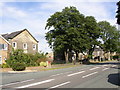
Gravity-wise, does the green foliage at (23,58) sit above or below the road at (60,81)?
above

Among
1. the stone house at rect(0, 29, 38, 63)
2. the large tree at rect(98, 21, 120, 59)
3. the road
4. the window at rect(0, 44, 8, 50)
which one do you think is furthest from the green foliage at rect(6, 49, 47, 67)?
the large tree at rect(98, 21, 120, 59)

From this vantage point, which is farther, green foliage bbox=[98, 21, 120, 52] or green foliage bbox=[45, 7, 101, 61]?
green foliage bbox=[98, 21, 120, 52]

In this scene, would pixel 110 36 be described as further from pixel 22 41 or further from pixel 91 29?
pixel 22 41

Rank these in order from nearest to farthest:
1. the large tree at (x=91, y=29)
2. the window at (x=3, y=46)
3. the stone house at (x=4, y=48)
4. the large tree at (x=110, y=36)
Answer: the stone house at (x=4, y=48) < the window at (x=3, y=46) < the large tree at (x=91, y=29) < the large tree at (x=110, y=36)

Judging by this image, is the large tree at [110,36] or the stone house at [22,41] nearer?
the stone house at [22,41]

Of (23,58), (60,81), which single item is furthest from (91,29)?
(60,81)

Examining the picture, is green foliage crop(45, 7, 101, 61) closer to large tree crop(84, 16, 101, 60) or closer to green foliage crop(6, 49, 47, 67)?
large tree crop(84, 16, 101, 60)

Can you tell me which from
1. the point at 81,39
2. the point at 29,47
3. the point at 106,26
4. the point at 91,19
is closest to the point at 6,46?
the point at 29,47

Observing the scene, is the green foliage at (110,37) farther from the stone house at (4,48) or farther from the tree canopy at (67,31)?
the stone house at (4,48)

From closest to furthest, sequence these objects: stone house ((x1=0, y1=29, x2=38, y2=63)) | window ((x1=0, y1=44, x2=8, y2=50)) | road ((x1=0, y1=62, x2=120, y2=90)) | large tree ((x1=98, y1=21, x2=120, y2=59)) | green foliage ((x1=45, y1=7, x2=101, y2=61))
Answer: road ((x1=0, y1=62, x2=120, y2=90)) < window ((x1=0, y1=44, x2=8, y2=50)) < green foliage ((x1=45, y1=7, x2=101, y2=61)) < stone house ((x1=0, y1=29, x2=38, y2=63)) < large tree ((x1=98, y1=21, x2=120, y2=59))

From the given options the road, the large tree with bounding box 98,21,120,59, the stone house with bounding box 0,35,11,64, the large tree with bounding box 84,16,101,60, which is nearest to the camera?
the road

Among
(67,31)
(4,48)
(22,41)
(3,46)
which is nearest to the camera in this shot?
(3,46)

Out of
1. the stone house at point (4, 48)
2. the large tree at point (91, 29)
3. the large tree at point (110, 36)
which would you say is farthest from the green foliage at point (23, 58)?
the large tree at point (110, 36)

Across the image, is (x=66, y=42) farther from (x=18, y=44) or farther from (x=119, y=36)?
(x=119, y=36)
